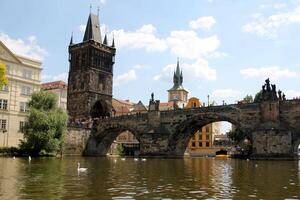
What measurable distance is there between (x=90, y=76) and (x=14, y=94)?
3084cm

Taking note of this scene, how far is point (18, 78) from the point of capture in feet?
219

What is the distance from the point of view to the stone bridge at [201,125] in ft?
175

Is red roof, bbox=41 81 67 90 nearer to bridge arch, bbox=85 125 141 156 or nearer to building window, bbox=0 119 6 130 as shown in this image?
bridge arch, bbox=85 125 141 156

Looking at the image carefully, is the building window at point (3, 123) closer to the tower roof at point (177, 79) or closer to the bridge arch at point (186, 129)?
the bridge arch at point (186, 129)

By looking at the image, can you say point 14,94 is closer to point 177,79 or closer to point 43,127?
point 43,127

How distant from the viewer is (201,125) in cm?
6756

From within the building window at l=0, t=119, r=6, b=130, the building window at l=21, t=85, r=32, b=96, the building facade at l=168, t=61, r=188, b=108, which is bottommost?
the building window at l=0, t=119, r=6, b=130

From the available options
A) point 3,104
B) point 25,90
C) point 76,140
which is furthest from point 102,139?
point 3,104

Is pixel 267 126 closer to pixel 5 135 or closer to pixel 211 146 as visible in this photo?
pixel 5 135

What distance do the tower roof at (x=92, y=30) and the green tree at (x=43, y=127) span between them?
42974mm

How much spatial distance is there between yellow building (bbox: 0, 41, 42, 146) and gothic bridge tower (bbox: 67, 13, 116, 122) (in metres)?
24.6

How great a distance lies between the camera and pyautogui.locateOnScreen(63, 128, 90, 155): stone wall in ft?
246

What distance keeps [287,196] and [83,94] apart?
81.5 meters

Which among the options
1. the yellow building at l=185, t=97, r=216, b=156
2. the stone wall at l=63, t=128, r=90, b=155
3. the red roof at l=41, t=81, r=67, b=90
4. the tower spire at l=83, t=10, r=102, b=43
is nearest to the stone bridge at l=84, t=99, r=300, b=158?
the stone wall at l=63, t=128, r=90, b=155
